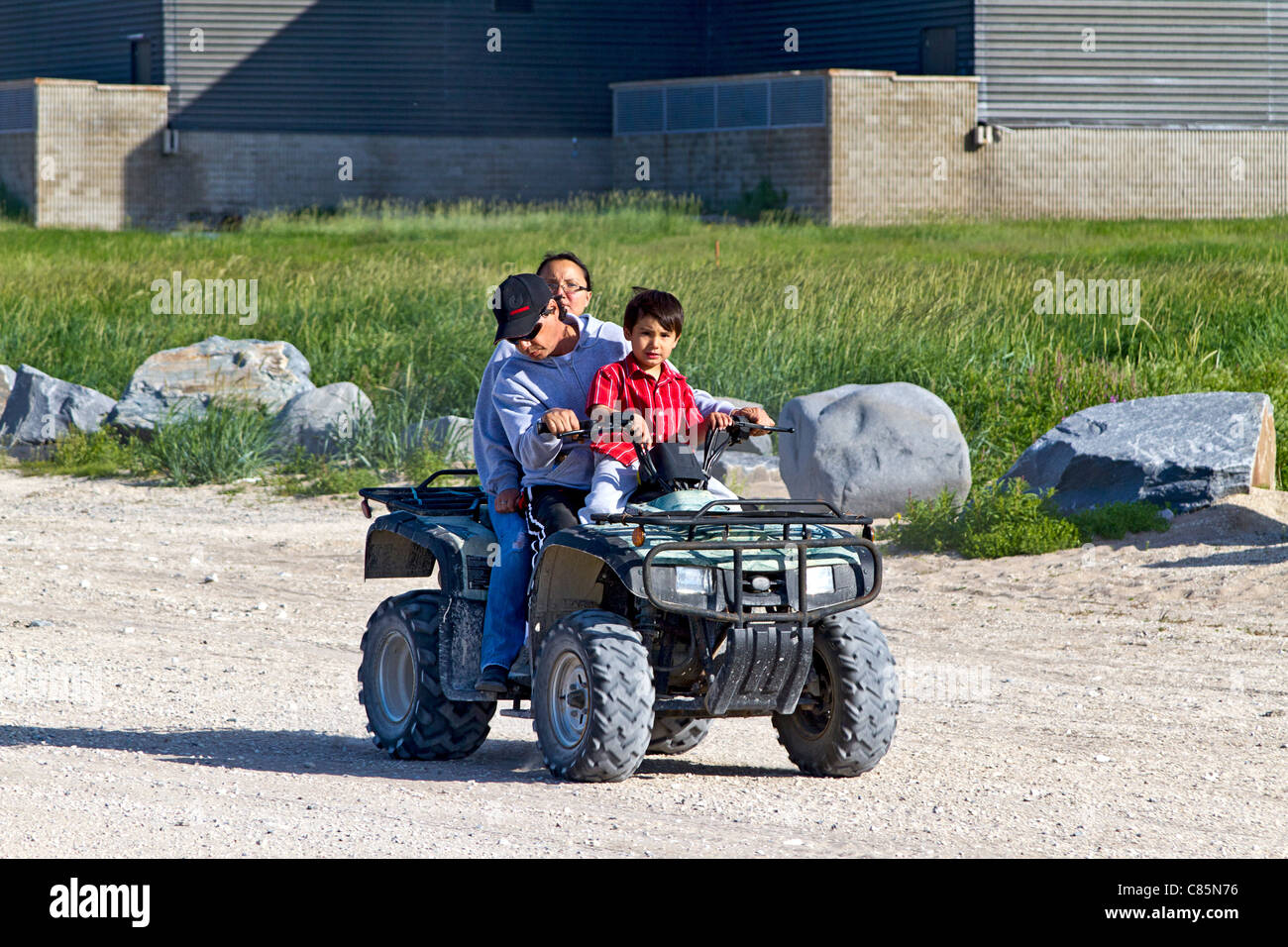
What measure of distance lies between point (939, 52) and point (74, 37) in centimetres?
2093

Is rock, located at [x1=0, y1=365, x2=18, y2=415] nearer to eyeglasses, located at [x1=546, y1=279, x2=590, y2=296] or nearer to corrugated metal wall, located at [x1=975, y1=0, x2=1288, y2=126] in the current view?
eyeglasses, located at [x1=546, y1=279, x2=590, y2=296]

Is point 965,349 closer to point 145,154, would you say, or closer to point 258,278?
point 258,278

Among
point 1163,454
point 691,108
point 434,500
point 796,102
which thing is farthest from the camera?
point 691,108

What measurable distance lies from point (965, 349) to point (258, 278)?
1018 centimetres

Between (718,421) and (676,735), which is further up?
(718,421)

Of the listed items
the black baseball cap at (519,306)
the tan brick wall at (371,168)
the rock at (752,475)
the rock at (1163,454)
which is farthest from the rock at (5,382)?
the tan brick wall at (371,168)

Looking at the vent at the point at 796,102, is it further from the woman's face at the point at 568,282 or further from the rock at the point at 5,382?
the woman's face at the point at 568,282

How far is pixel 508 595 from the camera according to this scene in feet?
21.7

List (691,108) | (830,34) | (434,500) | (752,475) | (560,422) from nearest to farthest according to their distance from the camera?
(560,422), (434,500), (752,475), (830,34), (691,108)

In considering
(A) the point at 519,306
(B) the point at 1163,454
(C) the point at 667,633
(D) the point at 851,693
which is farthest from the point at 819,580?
(B) the point at 1163,454

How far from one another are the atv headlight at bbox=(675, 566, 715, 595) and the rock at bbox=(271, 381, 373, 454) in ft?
33.8

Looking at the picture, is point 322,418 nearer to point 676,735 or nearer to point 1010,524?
point 1010,524

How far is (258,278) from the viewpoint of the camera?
75.8 ft

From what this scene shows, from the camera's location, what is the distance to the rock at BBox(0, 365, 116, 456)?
55.7 ft
